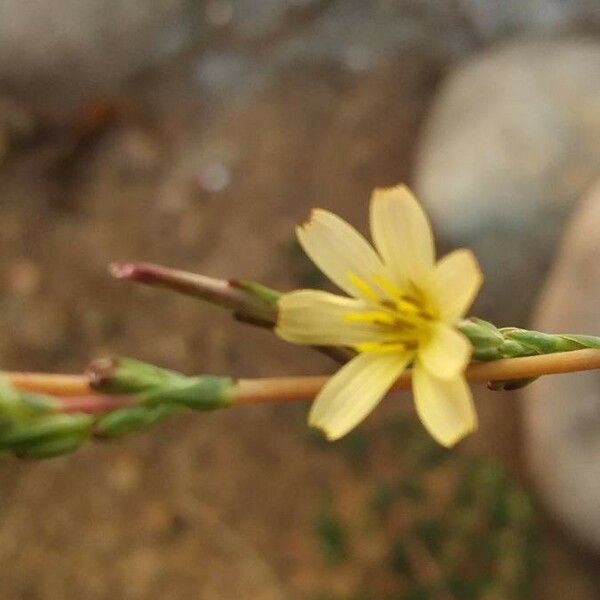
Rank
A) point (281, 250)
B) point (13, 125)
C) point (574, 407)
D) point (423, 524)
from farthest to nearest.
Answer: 1. point (13, 125)
2. point (281, 250)
3. point (423, 524)
4. point (574, 407)

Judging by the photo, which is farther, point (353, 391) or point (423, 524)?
point (423, 524)

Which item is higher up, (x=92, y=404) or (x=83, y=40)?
(x=83, y=40)

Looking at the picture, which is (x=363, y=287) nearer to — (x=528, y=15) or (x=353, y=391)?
(x=353, y=391)

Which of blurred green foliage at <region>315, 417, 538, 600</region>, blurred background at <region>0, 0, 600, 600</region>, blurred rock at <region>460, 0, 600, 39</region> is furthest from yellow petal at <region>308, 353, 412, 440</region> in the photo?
blurred rock at <region>460, 0, 600, 39</region>

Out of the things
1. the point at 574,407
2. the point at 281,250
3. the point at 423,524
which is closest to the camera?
the point at 574,407

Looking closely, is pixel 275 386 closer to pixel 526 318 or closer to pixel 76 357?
pixel 526 318

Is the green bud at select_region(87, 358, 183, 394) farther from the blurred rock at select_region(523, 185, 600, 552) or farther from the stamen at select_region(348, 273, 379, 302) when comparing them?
the blurred rock at select_region(523, 185, 600, 552)

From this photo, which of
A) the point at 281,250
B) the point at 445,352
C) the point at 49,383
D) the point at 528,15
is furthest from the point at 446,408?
the point at 528,15
